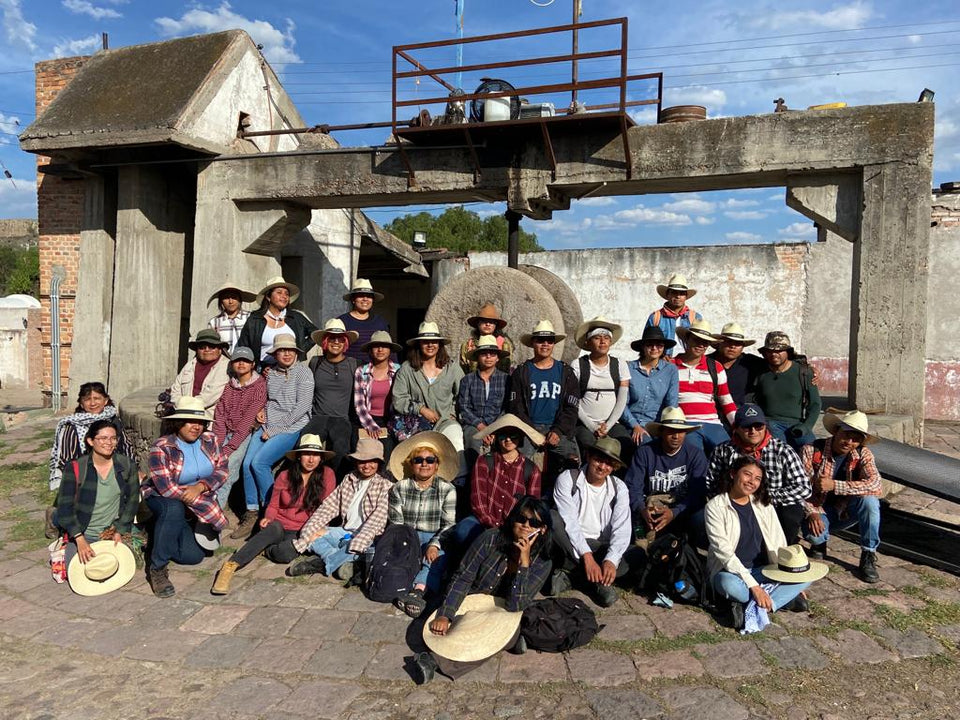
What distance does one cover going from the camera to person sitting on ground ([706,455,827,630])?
431 cm

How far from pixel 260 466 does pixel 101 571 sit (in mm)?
1400

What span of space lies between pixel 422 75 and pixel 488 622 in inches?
256

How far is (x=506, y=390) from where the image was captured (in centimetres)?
606

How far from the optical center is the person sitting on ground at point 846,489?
5.06 meters

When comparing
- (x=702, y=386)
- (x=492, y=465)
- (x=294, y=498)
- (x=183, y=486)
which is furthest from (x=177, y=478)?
(x=702, y=386)

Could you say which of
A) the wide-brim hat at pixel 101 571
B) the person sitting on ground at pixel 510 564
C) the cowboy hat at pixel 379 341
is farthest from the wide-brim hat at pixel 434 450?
the wide-brim hat at pixel 101 571

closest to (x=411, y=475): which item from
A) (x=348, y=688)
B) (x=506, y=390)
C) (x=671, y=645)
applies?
(x=506, y=390)

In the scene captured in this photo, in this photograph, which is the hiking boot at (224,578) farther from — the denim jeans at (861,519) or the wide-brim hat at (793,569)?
the denim jeans at (861,519)

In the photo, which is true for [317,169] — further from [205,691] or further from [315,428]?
[205,691]

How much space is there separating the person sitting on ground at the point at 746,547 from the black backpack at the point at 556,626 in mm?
843

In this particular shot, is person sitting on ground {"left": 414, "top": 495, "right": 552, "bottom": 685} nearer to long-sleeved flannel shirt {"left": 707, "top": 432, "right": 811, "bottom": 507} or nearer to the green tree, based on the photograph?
long-sleeved flannel shirt {"left": 707, "top": 432, "right": 811, "bottom": 507}

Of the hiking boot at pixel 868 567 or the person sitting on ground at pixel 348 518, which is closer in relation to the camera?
the hiking boot at pixel 868 567

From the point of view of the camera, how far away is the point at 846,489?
511cm

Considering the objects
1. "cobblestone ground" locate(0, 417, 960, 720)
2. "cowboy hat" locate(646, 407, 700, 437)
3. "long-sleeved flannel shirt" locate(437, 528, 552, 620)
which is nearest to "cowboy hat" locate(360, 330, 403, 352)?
"cobblestone ground" locate(0, 417, 960, 720)
